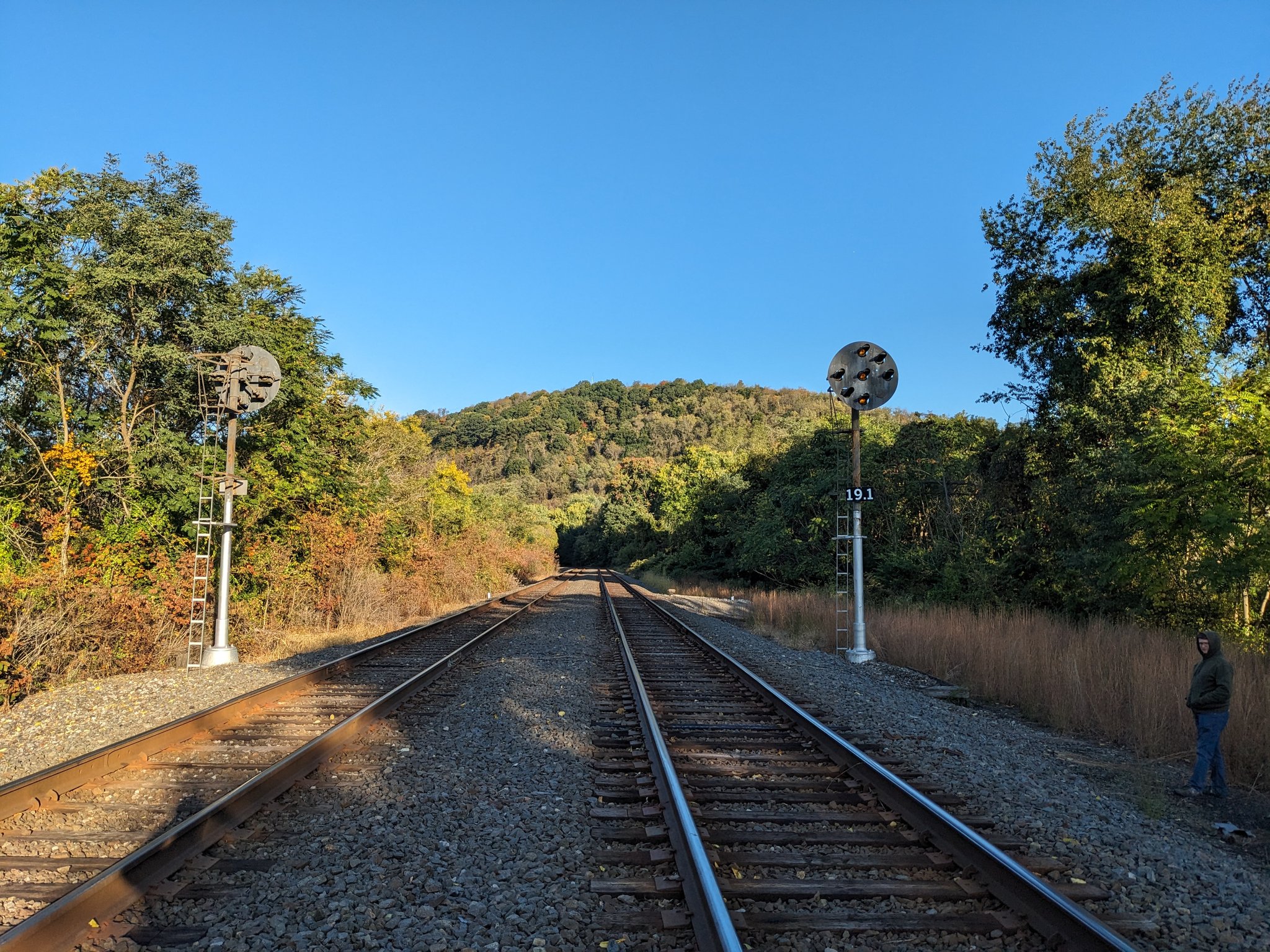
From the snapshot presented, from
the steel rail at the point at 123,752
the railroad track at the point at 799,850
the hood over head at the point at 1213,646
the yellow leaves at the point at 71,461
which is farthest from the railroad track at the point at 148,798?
the hood over head at the point at 1213,646

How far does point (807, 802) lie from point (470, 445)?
14027 cm

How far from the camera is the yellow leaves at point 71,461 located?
12617mm

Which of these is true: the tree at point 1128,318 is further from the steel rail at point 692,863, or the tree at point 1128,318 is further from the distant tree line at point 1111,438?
the steel rail at point 692,863

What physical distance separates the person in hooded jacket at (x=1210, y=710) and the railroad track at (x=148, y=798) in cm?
679

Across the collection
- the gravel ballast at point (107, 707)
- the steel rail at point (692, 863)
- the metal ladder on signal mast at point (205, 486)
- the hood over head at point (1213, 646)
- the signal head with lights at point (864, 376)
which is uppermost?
the signal head with lights at point (864, 376)

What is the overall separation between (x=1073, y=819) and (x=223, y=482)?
465 inches

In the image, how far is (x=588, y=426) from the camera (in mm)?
161875

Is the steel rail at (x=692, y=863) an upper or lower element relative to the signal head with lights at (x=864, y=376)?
lower

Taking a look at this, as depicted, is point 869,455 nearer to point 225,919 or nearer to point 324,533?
→ point 324,533

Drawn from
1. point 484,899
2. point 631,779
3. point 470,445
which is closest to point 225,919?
point 484,899

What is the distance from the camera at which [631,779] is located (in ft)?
18.8

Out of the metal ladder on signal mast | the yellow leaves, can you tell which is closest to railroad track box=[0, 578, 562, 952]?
the metal ladder on signal mast

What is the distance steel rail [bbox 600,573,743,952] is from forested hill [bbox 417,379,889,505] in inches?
3780

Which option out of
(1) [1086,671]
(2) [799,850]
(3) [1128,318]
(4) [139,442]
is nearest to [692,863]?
(2) [799,850]
